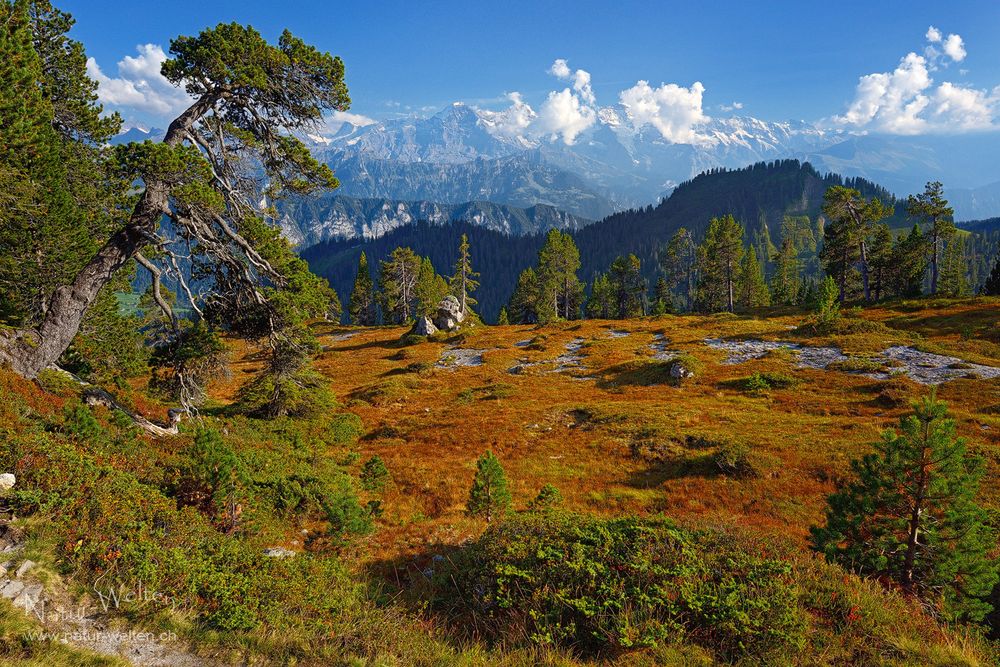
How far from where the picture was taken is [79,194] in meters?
12.1

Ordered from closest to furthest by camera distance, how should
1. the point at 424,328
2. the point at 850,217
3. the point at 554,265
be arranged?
1. the point at 850,217
2. the point at 424,328
3. the point at 554,265

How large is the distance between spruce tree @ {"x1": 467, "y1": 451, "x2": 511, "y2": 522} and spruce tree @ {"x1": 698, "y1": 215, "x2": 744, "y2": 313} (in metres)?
64.4

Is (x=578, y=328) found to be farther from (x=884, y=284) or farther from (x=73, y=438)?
(x=73, y=438)

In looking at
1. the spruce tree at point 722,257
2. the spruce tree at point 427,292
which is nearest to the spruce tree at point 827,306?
the spruce tree at point 722,257

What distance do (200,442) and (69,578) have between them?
11.5 ft

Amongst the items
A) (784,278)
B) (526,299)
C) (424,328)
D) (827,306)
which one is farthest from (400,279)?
(784,278)

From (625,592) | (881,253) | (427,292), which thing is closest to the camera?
(625,592)

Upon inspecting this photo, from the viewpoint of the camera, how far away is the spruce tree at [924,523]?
258 inches

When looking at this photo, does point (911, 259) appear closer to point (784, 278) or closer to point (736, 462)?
point (784, 278)

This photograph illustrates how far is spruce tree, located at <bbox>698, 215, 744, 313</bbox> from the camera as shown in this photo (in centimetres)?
6606

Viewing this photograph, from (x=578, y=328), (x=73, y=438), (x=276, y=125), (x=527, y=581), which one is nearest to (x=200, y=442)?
(x=73, y=438)

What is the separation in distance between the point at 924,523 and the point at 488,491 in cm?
912

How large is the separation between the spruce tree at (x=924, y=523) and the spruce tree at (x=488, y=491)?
24.2ft

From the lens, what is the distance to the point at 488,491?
40.1 ft
